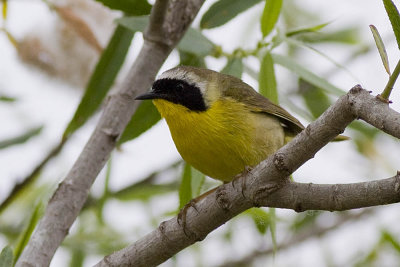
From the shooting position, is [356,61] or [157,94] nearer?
[157,94]

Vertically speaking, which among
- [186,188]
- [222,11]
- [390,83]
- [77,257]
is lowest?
[390,83]

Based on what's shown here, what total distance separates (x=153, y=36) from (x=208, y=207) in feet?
3.46

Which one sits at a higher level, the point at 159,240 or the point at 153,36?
the point at 153,36

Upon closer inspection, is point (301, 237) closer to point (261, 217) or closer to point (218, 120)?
point (261, 217)

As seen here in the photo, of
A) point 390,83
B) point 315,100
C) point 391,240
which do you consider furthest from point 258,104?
point 390,83

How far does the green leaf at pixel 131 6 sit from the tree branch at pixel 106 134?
310 millimetres

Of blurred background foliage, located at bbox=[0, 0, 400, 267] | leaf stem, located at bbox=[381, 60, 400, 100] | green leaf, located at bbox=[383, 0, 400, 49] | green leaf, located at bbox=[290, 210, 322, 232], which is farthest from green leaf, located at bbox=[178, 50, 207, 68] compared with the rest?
leaf stem, located at bbox=[381, 60, 400, 100]

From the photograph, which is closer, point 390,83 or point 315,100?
point 390,83

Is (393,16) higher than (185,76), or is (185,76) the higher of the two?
(185,76)

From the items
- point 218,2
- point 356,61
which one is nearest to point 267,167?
point 218,2

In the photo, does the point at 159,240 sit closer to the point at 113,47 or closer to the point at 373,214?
the point at 113,47

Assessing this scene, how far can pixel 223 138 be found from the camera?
299 cm

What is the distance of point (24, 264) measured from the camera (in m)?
2.51

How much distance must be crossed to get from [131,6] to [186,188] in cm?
92
